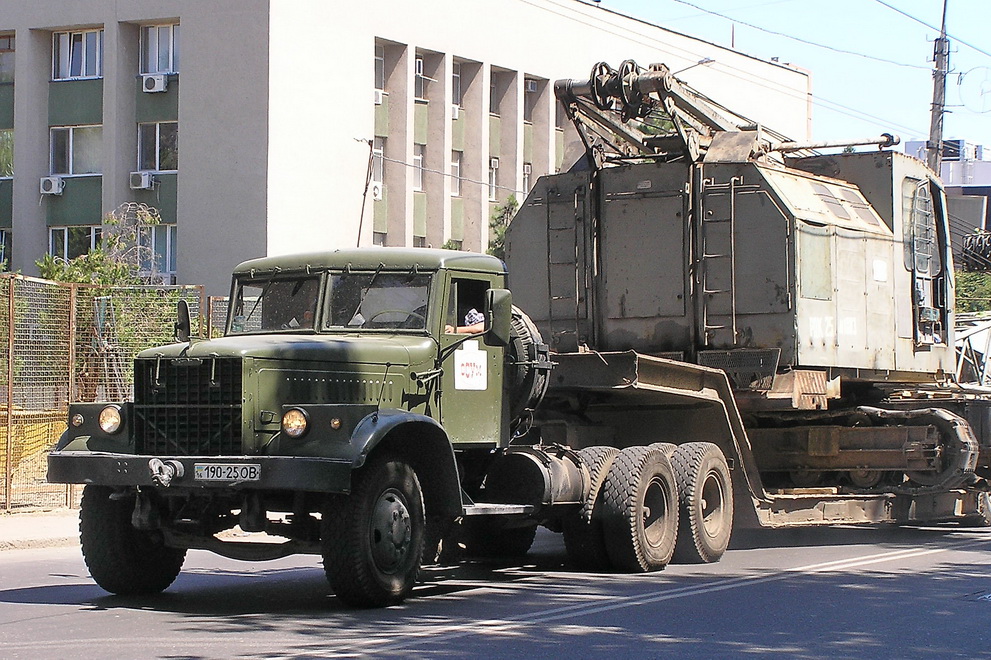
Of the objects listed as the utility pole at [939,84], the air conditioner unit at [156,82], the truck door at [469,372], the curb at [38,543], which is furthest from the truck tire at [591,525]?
the air conditioner unit at [156,82]

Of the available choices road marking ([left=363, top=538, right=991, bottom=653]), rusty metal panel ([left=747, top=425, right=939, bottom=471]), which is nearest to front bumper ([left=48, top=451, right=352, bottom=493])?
road marking ([left=363, top=538, right=991, bottom=653])

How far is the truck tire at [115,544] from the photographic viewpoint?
10.8 metres

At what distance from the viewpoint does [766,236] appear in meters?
14.6

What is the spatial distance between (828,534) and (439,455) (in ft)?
23.9

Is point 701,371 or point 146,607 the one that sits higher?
point 701,371

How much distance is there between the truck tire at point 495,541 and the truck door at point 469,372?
212 centimetres

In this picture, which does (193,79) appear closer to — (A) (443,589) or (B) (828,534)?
(B) (828,534)

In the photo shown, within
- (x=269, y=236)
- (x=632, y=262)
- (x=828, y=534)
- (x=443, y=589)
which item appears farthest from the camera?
(x=269, y=236)

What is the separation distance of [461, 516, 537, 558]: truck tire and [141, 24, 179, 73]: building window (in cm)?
2884

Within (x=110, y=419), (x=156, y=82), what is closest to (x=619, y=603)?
(x=110, y=419)

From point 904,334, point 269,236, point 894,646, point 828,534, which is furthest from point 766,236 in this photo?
point 269,236

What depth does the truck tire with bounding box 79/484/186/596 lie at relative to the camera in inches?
424

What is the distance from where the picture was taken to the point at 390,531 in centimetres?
1029

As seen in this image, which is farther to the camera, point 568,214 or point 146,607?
point 568,214
